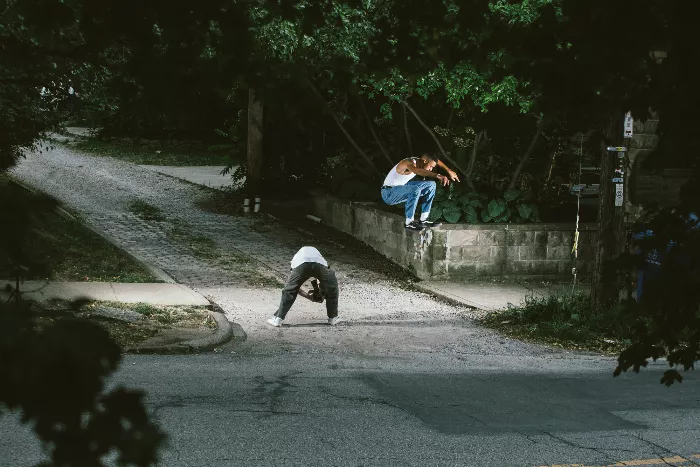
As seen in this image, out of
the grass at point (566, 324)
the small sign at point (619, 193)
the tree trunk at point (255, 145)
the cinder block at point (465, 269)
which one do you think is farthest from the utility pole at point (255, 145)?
the small sign at point (619, 193)

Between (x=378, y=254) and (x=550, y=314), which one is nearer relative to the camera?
(x=550, y=314)

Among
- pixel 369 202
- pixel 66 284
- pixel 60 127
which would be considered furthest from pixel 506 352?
pixel 60 127

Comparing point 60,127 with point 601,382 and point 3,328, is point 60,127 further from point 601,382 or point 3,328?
point 3,328

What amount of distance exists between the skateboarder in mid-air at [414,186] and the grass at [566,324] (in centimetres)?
287

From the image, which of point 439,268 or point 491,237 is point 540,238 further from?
point 439,268

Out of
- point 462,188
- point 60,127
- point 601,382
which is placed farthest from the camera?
point 60,127

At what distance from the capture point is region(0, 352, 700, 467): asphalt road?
683cm

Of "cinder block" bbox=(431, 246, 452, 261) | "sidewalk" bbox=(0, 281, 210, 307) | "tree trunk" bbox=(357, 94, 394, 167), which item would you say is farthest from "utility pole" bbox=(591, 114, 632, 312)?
"tree trunk" bbox=(357, 94, 394, 167)

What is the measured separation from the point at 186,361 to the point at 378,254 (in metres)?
7.41

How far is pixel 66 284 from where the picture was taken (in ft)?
41.6

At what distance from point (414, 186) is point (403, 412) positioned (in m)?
7.63

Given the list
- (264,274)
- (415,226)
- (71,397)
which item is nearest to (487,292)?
(415,226)

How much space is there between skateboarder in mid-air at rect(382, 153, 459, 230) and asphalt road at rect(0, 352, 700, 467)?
16.3 feet

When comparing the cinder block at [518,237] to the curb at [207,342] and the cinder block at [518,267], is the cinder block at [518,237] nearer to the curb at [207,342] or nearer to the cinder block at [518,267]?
the cinder block at [518,267]
